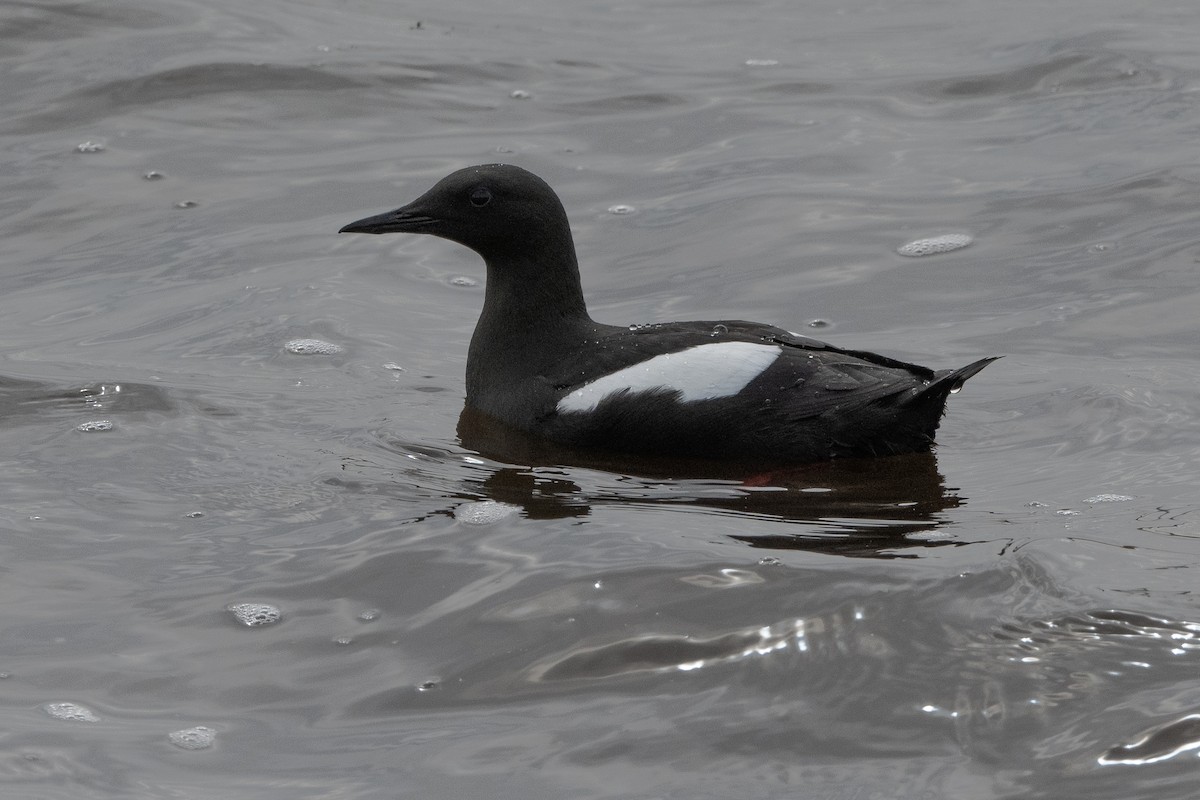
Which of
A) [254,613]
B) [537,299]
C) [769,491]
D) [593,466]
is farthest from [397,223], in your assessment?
[254,613]

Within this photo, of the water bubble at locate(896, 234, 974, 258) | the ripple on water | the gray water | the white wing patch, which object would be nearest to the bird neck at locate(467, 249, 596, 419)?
the gray water

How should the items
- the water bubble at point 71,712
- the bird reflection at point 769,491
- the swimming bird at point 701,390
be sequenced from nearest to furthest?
the water bubble at point 71,712 → the bird reflection at point 769,491 → the swimming bird at point 701,390

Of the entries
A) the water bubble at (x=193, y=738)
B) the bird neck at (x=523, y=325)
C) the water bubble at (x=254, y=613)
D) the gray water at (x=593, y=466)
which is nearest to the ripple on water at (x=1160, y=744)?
the gray water at (x=593, y=466)

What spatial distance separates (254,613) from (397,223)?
220 cm

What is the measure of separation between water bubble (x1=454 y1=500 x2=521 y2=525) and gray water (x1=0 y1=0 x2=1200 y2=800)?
0.15 feet

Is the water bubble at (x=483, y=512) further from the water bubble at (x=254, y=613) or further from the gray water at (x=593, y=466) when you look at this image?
the water bubble at (x=254, y=613)

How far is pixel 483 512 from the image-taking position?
4918 millimetres

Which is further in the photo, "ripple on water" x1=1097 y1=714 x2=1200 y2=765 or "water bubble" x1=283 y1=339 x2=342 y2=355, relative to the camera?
"water bubble" x1=283 y1=339 x2=342 y2=355

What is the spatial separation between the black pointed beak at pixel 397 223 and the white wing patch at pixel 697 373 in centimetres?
113

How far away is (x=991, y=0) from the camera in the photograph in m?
11.5

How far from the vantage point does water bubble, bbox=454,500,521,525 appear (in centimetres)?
484

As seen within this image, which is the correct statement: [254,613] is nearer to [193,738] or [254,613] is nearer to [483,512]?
[193,738]

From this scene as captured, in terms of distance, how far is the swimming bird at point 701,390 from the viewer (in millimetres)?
5227

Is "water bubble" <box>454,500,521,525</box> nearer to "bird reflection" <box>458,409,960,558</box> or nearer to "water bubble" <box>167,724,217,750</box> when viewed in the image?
"bird reflection" <box>458,409,960,558</box>
